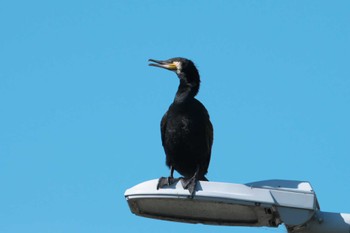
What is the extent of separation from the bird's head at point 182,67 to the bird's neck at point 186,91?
44mm

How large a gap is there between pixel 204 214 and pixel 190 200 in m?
0.24

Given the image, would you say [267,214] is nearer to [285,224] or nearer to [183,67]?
[285,224]

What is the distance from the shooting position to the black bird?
918 cm

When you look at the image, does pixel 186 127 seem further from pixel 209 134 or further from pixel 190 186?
pixel 190 186

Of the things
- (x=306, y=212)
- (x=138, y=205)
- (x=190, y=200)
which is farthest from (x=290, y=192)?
(x=138, y=205)


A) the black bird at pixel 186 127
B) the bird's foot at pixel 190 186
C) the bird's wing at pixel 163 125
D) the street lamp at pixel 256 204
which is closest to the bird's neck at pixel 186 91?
the black bird at pixel 186 127

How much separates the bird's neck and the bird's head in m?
0.04

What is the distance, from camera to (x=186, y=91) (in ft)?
30.3

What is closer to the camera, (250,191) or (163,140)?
(250,191)

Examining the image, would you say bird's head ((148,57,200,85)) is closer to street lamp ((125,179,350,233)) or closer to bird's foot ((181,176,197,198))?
bird's foot ((181,176,197,198))

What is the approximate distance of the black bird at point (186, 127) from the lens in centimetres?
918

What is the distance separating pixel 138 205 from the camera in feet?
16.6

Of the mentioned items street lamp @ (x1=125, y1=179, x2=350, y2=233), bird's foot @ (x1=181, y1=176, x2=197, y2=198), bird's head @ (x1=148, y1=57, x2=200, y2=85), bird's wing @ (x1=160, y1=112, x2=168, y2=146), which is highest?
bird's head @ (x1=148, y1=57, x2=200, y2=85)

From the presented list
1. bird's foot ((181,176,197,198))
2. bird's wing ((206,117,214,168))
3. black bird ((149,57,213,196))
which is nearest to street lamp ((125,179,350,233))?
bird's foot ((181,176,197,198))
